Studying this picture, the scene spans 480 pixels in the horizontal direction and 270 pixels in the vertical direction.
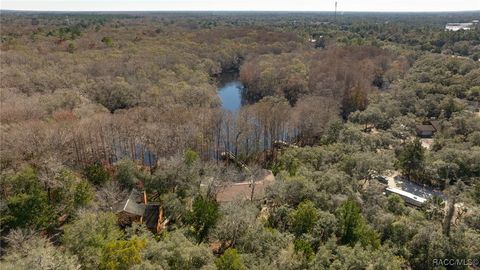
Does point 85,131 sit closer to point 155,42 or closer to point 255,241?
point 255,241

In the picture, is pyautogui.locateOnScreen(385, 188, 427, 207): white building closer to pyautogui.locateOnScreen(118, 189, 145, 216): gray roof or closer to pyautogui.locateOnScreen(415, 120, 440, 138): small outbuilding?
pyautogui.locateOnScreen(415, 120, 440, 138): small outbuilding

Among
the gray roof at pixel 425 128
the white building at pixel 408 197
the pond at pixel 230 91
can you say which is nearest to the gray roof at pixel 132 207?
the white building at pixel 408 197

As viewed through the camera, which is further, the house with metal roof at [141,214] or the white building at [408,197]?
the white building at [408,197]

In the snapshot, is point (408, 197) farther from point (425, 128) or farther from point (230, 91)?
point (230, 91)

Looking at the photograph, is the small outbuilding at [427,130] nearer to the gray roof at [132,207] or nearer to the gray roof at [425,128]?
the gray roof at [425,128]

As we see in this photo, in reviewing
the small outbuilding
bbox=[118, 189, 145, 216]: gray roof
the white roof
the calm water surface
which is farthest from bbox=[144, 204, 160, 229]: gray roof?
the small outbuilding

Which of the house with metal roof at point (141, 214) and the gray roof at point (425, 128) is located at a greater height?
the gray roof at point (425, 128)
